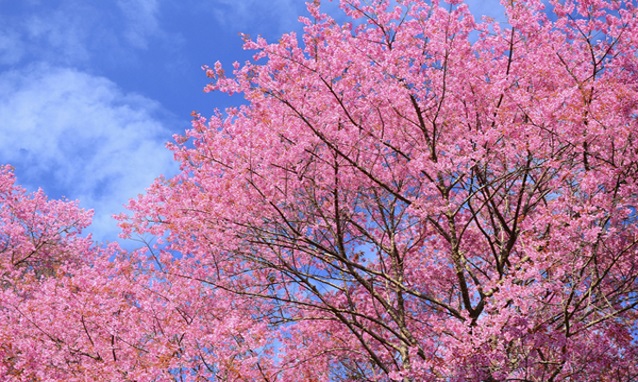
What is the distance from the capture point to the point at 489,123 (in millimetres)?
10109

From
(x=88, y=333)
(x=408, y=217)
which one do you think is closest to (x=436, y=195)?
(x=408, y=217)

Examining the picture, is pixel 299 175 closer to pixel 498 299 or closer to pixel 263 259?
pixel 263 259

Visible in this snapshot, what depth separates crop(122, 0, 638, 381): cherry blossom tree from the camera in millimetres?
8305

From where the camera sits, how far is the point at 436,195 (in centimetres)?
1192

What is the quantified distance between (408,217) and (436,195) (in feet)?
3.13

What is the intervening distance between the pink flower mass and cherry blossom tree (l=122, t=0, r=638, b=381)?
4 centimetres

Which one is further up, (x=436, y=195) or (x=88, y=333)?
(x=436, y=195)

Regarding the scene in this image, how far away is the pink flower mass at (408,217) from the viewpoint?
8414 mm

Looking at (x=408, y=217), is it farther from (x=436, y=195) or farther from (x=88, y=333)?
(x=88, y=333)

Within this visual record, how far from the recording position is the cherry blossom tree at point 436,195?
830 cm

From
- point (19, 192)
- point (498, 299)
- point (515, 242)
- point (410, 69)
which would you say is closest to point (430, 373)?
point (498, 299)

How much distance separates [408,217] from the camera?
11.4m

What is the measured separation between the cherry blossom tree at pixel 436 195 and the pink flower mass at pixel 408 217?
44 mm

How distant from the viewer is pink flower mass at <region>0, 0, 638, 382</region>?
8.41 metres
